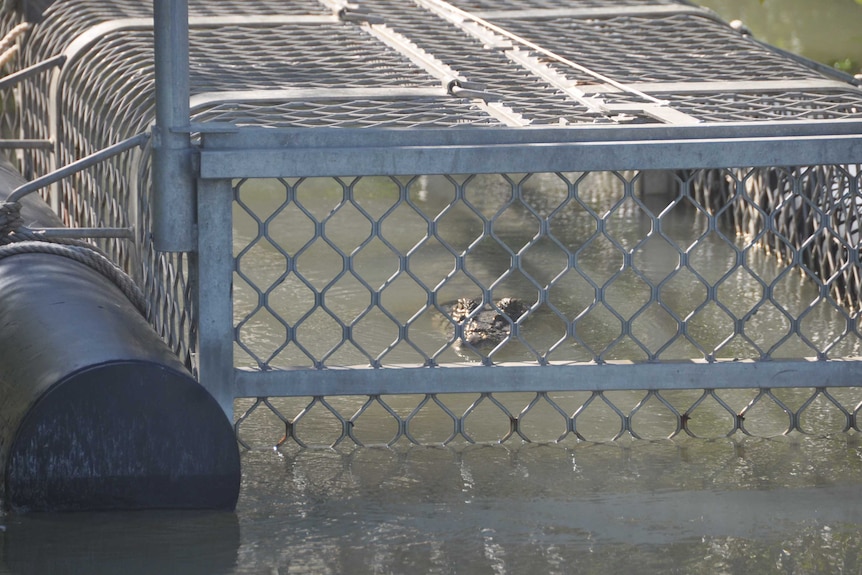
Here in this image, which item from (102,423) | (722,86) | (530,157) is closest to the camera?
(102,423)

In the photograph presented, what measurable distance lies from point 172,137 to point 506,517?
150cm

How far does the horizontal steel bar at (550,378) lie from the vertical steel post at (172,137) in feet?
1.62

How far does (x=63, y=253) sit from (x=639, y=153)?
1825 millimetres

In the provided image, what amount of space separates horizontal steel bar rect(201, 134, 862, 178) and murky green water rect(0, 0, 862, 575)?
1015 millimetres

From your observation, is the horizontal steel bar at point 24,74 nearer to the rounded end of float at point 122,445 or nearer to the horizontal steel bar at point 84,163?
the horizontal steel bar at point 84,163

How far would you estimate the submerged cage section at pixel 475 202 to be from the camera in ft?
12.9

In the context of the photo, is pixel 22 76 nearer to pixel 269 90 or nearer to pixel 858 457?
pixel 269 90

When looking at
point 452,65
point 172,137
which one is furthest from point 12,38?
point 172,137

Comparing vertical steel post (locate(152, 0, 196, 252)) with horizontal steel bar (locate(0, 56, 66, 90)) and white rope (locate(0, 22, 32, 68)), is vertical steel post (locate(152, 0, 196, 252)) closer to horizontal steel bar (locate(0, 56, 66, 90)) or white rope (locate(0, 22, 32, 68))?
horizontal steel bar (locate(0, 56, 66, 90))

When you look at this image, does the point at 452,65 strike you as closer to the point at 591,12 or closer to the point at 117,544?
the point at 591,12

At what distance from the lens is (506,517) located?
12.8 feet

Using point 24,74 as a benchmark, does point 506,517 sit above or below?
below

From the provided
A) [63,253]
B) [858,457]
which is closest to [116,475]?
[63,253]

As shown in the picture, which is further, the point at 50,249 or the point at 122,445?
the point at 50,249
